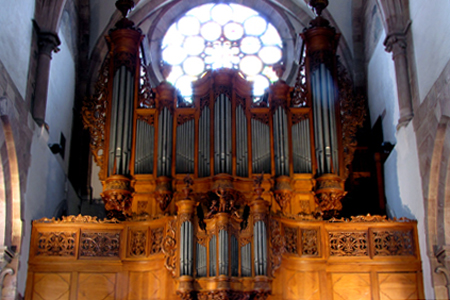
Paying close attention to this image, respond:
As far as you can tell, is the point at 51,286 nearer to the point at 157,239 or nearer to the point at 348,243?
the point at 157,239

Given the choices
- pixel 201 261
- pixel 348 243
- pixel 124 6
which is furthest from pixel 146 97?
pixel 348 243

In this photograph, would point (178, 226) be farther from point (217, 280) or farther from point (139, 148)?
point (139, 148)

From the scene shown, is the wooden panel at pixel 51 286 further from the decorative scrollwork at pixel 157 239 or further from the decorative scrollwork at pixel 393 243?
the decorative scrollwork at pixel 393 243

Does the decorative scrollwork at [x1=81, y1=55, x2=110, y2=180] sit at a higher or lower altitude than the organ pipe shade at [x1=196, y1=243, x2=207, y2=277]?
higher

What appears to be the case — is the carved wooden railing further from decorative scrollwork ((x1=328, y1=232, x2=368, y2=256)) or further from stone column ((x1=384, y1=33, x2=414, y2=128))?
stone column ((x1=384, y1=33, x2=414, y2=128))

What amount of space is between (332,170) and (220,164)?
7.64 ft

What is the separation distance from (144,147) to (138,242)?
2.30 metres

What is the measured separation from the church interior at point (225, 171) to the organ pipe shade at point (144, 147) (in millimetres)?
32

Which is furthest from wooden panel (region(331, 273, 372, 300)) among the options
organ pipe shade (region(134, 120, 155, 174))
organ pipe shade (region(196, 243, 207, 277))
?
organ pipe shade (region(134, 120, 155, 174))

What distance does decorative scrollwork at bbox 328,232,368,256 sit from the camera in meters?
12.8

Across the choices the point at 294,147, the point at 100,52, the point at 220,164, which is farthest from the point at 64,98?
the point at 294,147

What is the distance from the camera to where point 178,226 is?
39.8 ft

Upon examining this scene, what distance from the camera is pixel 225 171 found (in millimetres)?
13453

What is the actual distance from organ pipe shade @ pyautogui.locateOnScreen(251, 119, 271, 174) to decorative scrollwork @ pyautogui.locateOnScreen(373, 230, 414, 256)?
2.62 metres
